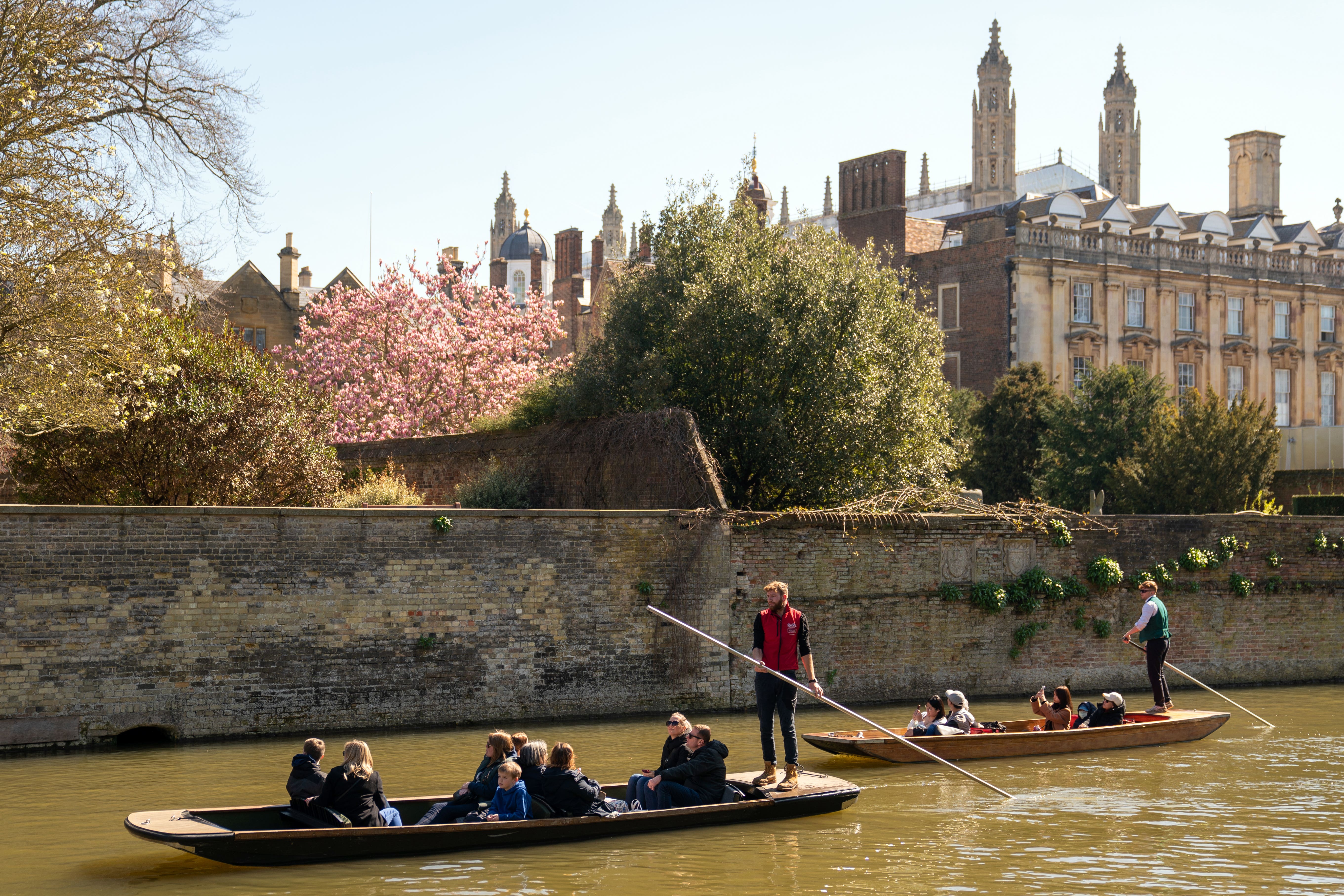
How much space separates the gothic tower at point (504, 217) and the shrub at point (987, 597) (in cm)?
10028

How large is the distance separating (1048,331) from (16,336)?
35.4 metres

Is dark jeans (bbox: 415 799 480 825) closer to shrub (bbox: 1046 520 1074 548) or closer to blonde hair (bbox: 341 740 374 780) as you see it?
blonde hair (bbox: 341 740 374 780)

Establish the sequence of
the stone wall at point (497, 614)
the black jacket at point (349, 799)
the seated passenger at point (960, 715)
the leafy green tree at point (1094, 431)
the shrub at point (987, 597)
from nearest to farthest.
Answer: the black jacket at point (349, 799), the seated passenger at point (960, 715), the stone wall at point (497, 614), the shrub at point (987, 597), the leafy green tree at point (1094, 431)

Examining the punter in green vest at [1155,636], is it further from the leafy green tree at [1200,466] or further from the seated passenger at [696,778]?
the leafy green tree at [1200,466]

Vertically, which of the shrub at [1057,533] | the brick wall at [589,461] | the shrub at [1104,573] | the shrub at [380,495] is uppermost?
the brick wall at [589,461]

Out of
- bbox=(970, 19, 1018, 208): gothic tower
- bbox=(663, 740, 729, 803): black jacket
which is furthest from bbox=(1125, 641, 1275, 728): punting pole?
bbox=(970, 19, 1018, 208): gothic tower

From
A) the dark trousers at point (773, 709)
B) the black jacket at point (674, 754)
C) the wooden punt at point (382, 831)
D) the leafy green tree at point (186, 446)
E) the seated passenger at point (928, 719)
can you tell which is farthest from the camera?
the leafy green tree at point (186, 446)

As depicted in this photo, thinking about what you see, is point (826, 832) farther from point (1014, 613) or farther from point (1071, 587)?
point (1071, 587)

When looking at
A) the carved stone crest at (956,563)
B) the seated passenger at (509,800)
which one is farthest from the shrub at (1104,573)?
the seated passenger at (509,800)

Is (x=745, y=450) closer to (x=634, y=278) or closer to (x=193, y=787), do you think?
(x=634, y=278)

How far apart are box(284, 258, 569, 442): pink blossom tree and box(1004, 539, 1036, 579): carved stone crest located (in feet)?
50.3

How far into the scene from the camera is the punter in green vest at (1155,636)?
1705cm

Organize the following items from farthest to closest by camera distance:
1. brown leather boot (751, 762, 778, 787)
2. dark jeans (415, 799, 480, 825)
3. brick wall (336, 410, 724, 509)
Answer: brick wall (336, 410, 724, 509)
brown leather boot (751, 762, 778, 787)
dark jeans (415, 799, 480, 825)

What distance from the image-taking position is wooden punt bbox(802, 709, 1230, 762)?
45.8 feet
